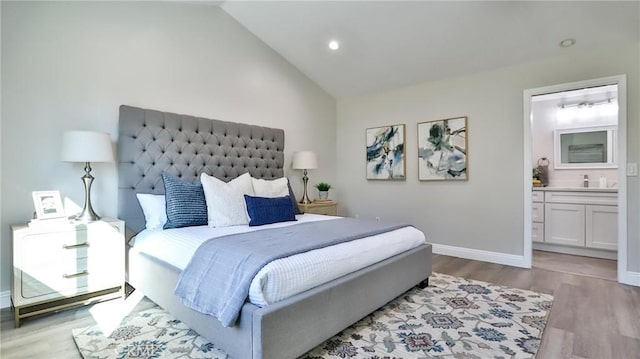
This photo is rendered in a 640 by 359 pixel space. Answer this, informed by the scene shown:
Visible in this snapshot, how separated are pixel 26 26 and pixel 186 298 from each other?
8.20ft

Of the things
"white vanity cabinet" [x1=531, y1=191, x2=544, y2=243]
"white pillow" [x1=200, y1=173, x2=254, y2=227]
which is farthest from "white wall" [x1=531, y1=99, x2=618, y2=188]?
"white pillow" [x1=200, y1=173, x2=254, y2=227]

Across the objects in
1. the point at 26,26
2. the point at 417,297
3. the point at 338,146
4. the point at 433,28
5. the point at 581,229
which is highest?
the point at 433,28

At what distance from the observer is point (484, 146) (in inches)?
155

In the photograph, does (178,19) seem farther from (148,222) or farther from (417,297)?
(417,297)

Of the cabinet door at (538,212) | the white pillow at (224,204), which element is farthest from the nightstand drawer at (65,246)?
the cabinet door at (538,212)

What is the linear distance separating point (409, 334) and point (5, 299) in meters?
3.00

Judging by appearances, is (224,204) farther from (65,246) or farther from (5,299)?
(5,299)

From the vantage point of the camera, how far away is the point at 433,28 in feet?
11.2

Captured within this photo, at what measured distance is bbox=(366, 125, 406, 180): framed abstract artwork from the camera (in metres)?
4.63

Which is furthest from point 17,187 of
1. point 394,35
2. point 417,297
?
point 394,35

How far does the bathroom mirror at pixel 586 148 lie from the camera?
14.9 feet

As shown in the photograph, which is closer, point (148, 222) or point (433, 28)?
point (148, 222)

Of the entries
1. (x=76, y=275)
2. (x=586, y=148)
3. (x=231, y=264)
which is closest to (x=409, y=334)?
(x=231, y=264)

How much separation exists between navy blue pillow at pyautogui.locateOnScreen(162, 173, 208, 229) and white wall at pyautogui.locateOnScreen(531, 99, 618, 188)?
5082mm
